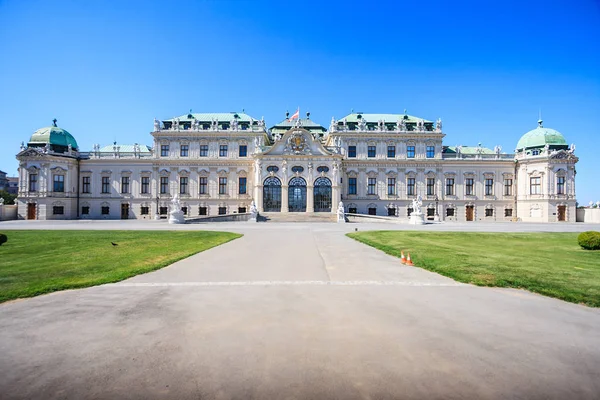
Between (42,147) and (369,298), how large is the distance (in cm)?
6472

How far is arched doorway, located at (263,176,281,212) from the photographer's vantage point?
168ft

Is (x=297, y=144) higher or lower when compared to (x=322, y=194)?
higher

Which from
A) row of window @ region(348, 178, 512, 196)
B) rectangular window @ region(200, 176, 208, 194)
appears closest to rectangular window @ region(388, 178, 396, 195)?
row of window @ region(348, 178, 512, 196)

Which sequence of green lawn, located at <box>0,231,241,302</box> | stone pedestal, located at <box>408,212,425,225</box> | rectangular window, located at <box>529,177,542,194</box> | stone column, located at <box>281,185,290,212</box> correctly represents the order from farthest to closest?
1. rectangular window, located at <box>529,177,542,194</box>
2. stone column, located at <box>281,185,290,212</box>
3. stone pedestal, located at <box>408,212,425,225</box>
4. green lawn, located at <box>0,231,241,302</box>

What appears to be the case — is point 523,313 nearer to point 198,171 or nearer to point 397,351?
point 397,351

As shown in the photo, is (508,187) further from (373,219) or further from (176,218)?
(176,218)

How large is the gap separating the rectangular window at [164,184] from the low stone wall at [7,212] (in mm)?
23114

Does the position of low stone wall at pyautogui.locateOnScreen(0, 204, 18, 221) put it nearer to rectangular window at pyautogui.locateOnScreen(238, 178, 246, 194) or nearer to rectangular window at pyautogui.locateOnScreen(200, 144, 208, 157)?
rectangular window at pyautogui.locateOnScreen(200, 144, 208, 157)

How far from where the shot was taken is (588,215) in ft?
168

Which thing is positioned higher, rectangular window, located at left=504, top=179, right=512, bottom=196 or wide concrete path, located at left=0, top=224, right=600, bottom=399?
rectangular window, located at left=504, top=179, right=512, bottom=196

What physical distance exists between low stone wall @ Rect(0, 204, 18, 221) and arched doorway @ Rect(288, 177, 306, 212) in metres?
45.0

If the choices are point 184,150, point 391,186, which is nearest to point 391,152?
point 391,186

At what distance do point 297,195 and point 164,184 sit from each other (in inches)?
931

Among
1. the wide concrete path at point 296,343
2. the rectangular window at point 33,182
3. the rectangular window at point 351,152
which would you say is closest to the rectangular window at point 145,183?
the rectangular window at point 33,182
